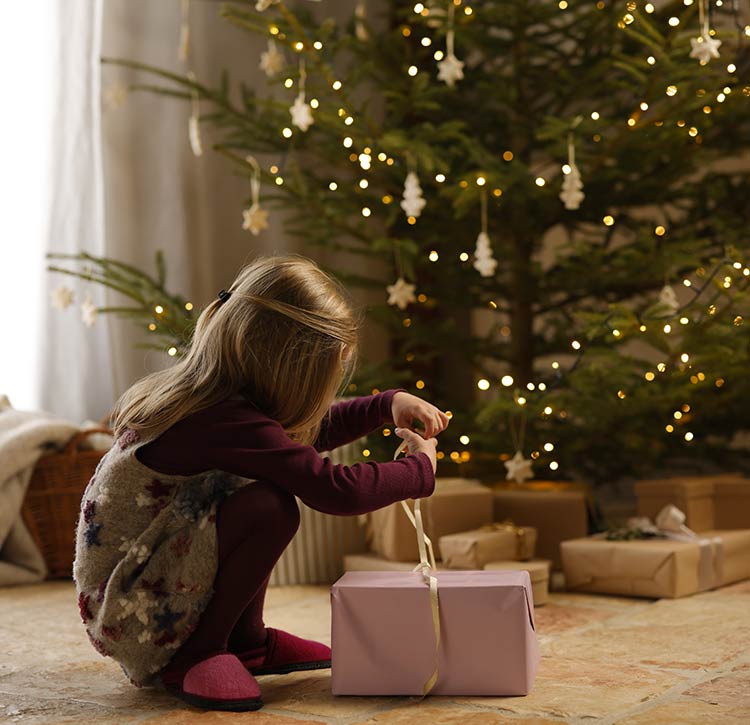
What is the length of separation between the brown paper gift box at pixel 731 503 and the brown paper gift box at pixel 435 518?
530 millimetres

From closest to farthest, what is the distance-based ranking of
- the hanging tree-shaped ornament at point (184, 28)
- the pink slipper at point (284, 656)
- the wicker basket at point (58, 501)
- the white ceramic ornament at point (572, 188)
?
the pink slipper at point (284, 656) → the white ceramic ornament at point (572, 188) → the wicker basket at point (58, 501) → the hanging tree-shaped ornament at point (184, 28)

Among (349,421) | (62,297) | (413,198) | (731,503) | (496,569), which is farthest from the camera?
(62,297)

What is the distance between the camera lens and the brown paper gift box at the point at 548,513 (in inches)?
90.0

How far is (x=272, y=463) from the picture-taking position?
50.9 inches

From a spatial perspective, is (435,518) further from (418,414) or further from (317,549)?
(418,414)

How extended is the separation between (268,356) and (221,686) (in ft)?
1.36

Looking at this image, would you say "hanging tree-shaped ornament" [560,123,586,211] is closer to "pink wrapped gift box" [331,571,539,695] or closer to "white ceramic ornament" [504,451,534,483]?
"white ceramic ornament" [504,451,534,483]

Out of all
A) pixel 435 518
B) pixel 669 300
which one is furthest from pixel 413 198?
pixel 435 518

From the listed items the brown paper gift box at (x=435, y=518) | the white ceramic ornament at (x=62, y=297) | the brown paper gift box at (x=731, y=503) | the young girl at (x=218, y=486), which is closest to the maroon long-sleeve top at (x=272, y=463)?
the young girl at (x=218, y=486)

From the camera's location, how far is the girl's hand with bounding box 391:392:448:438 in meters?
1.42

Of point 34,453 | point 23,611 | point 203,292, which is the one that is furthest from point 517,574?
point 203,292

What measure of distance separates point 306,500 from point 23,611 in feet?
3.34

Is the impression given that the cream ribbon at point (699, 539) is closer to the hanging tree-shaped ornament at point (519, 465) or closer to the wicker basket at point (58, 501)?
the hanging tree-shaped ornament at point (519, 465)

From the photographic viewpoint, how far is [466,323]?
3506 mm
